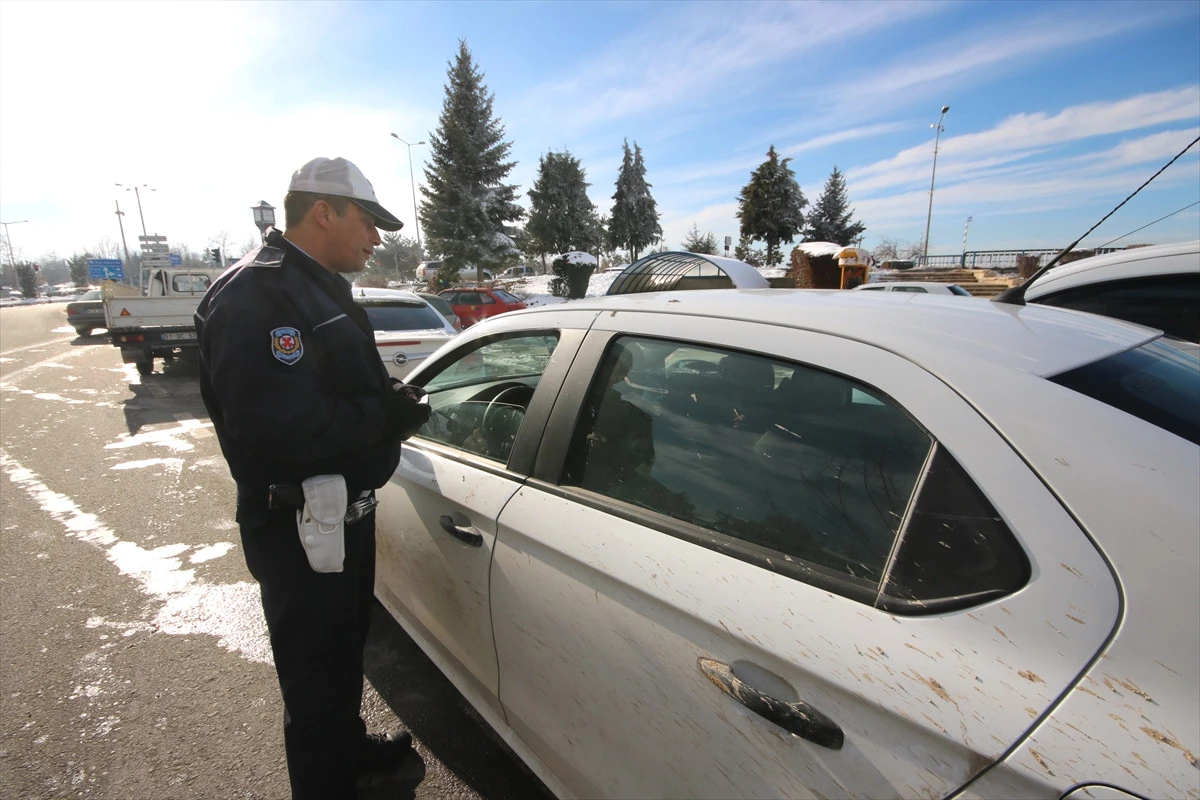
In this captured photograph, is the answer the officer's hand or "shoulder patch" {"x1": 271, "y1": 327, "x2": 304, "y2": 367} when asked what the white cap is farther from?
the officer's hand

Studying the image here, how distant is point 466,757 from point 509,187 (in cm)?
3222

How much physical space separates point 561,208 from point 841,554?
44.8 metres

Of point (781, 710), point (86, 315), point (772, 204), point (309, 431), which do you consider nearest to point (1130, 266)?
point (781, 710)

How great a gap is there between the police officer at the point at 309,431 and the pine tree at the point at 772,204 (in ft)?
129

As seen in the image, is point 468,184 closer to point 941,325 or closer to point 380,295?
point 380,295

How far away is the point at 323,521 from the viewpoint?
161 centimetres

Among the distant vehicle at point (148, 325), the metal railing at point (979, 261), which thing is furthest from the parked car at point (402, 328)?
the metal railing at point (979, 261)

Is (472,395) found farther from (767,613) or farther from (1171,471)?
(1171,471)

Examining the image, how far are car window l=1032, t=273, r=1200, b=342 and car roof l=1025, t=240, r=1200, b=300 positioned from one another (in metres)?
0.05

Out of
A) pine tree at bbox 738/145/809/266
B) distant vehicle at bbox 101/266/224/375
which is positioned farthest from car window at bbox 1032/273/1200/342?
pine tree at bbox 738/145/809/266

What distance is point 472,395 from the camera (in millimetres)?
2621

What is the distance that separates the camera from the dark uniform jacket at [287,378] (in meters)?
1.54

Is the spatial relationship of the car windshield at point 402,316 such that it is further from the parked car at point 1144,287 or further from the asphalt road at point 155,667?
the parked car at point 1144,287

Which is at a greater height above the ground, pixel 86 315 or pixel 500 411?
pixel 500 411
